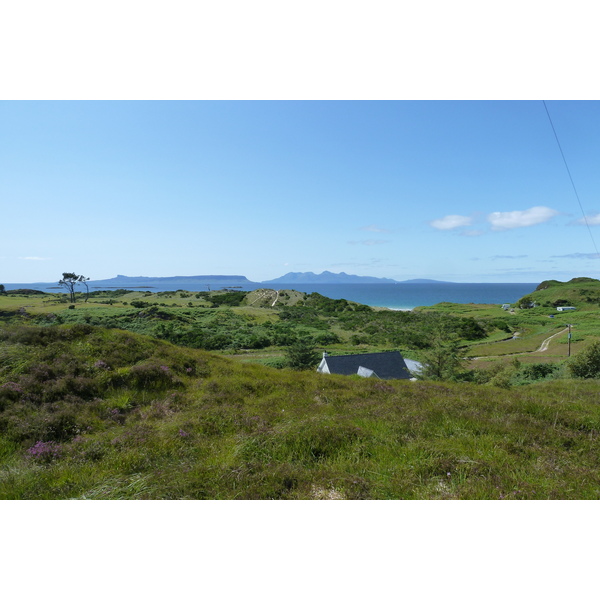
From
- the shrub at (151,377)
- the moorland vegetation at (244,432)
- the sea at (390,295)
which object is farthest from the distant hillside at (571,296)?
the shrub at (151,377)

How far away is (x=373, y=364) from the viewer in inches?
755

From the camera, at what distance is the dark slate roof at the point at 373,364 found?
18.6 metres

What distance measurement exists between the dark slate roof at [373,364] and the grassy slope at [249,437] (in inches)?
471

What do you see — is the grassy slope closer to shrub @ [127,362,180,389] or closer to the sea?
shrub @ [127,362,180,389]

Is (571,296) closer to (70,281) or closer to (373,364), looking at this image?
(373,364)

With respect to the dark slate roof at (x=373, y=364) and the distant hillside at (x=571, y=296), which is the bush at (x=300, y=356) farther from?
the distant hillside at (x=571, y=296)

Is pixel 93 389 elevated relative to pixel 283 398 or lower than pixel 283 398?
elevated

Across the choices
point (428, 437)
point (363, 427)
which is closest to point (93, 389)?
point (363, 427)

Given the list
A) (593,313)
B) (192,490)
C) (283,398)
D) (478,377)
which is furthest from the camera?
(593,313)

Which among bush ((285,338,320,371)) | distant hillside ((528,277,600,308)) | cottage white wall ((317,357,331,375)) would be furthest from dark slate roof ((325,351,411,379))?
distant hillside ((528,277,600,308))

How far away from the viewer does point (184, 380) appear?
6.74 m

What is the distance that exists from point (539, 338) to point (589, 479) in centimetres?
3655

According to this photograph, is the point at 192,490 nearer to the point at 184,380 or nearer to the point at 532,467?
the point at 532,467

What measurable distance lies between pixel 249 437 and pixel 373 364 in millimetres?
16759
